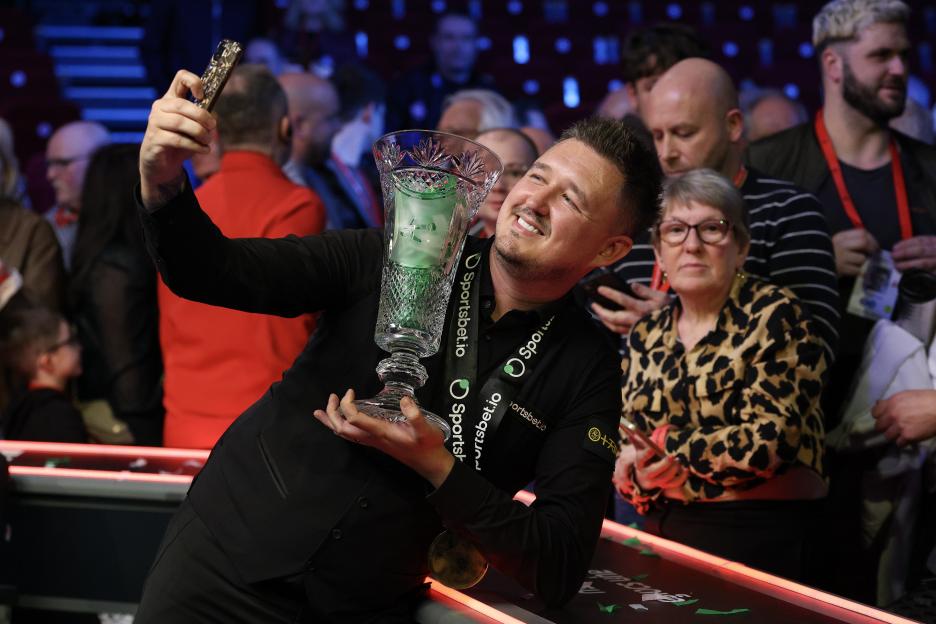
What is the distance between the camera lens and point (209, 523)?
1.81 m

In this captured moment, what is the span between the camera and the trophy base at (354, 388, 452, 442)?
1612 mm

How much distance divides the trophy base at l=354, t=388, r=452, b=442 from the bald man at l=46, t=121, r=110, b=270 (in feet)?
11.4

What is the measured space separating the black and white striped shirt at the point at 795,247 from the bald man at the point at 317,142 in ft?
6.34

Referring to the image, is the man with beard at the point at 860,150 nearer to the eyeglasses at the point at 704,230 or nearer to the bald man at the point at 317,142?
the eyeglasses at the point at 704,230

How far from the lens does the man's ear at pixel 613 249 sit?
81.4 inches

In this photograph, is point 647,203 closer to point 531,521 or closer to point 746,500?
point 531,521

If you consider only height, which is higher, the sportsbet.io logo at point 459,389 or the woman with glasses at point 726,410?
the sportsbet.io logo at point 459,389

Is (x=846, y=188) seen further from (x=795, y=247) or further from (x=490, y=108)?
(x=490, y=108)

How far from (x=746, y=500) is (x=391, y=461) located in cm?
113

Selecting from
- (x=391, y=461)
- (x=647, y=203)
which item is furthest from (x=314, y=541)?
(x=647, y=203)

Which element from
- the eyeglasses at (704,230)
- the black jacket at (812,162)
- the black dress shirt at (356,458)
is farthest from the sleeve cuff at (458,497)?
the black jacket at (812,162)

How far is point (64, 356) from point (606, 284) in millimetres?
1864

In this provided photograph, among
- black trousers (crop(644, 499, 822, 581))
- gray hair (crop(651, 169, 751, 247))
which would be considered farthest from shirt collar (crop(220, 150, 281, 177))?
black trousers (crop(644, 499, 822, 581))


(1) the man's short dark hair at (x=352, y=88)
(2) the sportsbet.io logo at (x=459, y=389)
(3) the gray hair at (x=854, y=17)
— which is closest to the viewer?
(2) the sportsbet.io logo at (x=459, y=389)
